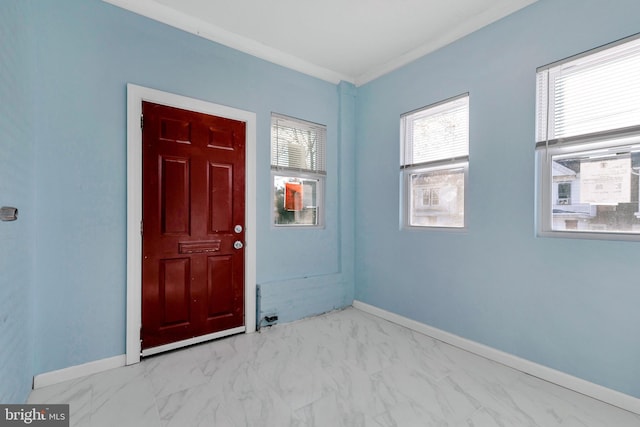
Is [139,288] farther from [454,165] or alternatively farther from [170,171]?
[454,165]

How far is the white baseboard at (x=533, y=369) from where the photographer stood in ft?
6.33

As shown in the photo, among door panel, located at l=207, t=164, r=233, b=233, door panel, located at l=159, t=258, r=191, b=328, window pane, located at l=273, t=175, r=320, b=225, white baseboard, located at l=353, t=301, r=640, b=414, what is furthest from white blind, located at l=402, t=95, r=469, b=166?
door panel, located at l=159, t=258, r=191, b=328

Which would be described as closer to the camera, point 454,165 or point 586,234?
point 586,234

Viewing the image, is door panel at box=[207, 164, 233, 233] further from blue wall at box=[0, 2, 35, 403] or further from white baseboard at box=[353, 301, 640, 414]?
white baseboard at box=[353, 301, 640, 414]

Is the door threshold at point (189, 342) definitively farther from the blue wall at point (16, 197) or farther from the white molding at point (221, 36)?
the white molding at point (221, 36)

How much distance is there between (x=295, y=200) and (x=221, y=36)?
1.87 metres

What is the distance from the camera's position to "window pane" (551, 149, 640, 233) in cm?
196

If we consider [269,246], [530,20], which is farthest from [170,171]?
[530,20]

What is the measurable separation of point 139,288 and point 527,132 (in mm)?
3481

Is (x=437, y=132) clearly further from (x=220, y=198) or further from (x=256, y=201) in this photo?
(x=220, y=198)

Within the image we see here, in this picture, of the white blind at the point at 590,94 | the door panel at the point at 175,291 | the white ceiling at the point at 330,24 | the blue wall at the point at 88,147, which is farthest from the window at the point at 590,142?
the door panel at the point at 175,291

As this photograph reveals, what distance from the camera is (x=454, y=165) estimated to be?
9.54 ft

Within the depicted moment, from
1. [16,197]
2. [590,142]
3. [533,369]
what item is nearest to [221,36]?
[16,197]

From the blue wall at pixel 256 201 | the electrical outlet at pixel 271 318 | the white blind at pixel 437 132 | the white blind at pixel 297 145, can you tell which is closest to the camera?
the blue wall at pixel 256 201
